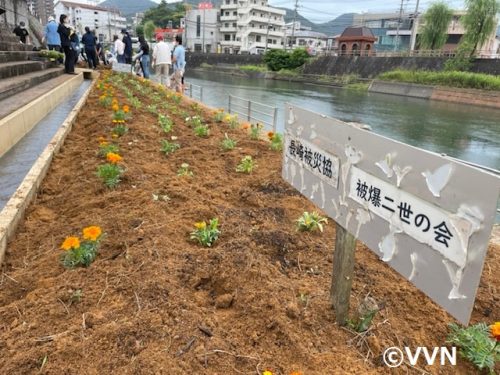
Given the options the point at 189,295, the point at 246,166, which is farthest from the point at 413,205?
the point at 246,166

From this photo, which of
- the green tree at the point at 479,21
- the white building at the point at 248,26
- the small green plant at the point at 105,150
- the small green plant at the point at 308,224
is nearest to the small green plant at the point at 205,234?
the small green plant at the point at 308,224

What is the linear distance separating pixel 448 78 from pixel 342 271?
3744 cm

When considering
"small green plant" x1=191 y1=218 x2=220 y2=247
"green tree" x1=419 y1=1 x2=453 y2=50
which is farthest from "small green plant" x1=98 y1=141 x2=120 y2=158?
"green tree" x1=419 y1=1 x2=453 y2=50

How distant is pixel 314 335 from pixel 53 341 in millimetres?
1362

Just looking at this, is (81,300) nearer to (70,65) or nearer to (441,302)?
(441,302)

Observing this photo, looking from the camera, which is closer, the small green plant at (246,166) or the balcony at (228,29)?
the small green plant at (246,166)

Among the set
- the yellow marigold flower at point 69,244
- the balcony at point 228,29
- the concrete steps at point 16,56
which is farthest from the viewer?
the balcony at point 228,29

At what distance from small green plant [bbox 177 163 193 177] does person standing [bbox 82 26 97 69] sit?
13929mm

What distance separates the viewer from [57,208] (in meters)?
3.97

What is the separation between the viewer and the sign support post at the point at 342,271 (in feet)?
7.31

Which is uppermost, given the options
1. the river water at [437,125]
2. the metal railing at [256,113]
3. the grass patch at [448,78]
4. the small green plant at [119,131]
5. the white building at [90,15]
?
the white building at [90,15]

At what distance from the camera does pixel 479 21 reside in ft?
127

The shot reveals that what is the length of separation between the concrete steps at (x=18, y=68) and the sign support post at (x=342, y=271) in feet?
30.4

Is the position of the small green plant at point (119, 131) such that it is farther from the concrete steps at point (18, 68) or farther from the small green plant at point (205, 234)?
the concrete steps at point (18, 68)
